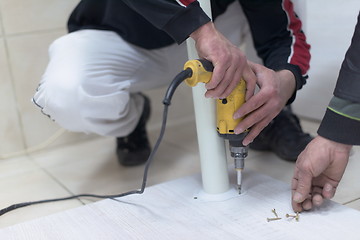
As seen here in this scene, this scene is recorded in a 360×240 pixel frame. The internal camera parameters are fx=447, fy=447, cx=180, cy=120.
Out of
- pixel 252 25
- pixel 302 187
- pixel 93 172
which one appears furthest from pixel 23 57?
pixel 302 187

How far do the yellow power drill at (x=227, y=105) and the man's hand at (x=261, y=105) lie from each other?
0.4 inches

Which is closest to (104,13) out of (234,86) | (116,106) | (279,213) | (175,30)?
(116,106)

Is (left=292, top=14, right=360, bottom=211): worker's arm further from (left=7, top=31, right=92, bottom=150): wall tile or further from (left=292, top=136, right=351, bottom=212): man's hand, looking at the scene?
(left=7, top=31, right=92, bottom=150): wall tile

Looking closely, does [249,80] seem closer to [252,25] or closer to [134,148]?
[252,25]

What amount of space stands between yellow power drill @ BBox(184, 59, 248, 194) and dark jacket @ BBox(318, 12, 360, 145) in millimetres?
142

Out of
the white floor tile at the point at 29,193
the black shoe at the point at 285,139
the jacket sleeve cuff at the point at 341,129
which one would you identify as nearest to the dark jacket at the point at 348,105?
the jacket sleeve cuff at the point at 341,129

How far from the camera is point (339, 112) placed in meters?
0.63

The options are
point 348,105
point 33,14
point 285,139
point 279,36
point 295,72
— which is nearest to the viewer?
point 348,105

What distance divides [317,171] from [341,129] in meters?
0.08

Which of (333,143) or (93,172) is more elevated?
(333,143)

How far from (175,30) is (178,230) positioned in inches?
12.6

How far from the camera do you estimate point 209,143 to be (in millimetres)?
812

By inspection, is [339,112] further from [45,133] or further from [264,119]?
[45,133]

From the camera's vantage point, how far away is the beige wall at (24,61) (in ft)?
4.04
